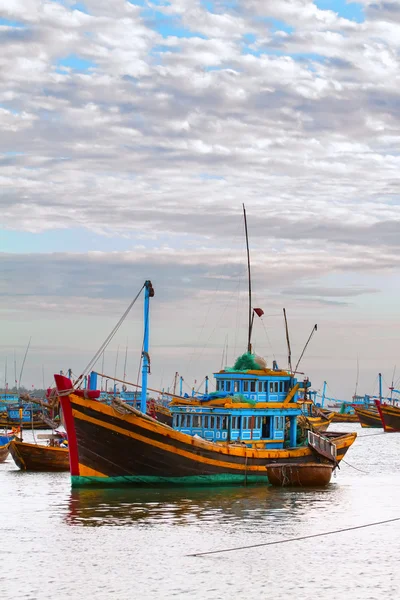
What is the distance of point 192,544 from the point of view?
3266 centimetres

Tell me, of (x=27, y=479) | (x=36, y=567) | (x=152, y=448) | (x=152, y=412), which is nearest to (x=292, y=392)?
(x=152, y=448)

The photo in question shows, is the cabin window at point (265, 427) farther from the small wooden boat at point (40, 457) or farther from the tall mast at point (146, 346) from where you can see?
the small wooden boat at point (40, 457)

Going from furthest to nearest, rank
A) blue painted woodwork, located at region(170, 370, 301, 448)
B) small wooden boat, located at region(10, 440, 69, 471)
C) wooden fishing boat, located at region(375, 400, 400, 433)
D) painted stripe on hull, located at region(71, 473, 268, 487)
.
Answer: wooden fishing boat, located at region(375, 400, 400, 433) → small wooden boat, located at region(10, 440, 69, 471) → blue painted woodwork, located at region(170, 370, 301, 448) → painted stripe on hull, located at region(71, 473, 268, 487)

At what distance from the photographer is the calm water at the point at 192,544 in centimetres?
2600

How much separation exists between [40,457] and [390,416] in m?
94.5

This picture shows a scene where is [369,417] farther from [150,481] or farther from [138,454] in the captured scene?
[138,454]

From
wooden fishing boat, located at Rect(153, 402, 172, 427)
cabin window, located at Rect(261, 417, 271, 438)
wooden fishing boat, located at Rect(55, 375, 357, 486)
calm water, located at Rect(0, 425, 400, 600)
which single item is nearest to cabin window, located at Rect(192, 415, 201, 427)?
wooden fishing boat, located at Rect(55, 375, 357, 486)

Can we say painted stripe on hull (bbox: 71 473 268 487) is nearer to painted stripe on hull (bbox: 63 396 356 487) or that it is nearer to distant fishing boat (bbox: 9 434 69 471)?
painted stripe on hull (bbox: 63 396 356 487)

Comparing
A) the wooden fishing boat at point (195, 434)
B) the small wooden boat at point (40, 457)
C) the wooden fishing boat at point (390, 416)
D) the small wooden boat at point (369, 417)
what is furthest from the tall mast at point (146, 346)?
the small wooden boat at point (369, 417)

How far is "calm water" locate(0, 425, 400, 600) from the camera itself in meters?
26.0

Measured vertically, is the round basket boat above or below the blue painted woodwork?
below

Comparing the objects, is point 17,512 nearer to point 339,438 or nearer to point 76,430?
point 76,430

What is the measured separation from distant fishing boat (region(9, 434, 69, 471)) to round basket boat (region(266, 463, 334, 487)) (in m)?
19.1

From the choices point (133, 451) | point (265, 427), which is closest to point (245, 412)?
point (265, 427)
